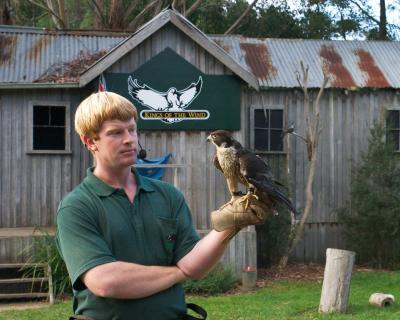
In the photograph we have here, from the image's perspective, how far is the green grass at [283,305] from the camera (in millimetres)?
9453

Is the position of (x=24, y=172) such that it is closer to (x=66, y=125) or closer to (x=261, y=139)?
(x=66, y=125)

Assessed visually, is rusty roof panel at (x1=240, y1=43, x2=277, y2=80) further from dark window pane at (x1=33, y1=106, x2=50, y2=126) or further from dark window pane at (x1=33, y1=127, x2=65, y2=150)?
dark window pane at (x1=33, y1=106, x2=50, y2=126)

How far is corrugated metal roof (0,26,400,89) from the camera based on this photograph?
13863mm

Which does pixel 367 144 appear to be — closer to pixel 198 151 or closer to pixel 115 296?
pixel 198 151

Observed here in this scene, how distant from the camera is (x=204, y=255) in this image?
288 cm

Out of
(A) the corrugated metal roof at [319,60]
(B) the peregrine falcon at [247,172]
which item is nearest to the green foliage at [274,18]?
(A) the corrugated metal roof at [319,60]

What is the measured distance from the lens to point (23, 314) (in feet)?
33.0

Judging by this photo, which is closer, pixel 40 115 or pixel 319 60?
pixel 40 115

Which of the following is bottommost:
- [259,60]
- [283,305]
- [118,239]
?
[283,305]

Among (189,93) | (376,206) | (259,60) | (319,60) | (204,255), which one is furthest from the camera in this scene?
(319,60)

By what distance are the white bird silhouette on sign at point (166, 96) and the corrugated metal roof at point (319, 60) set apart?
262 centimetres

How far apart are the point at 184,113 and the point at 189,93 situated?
15.8 inches

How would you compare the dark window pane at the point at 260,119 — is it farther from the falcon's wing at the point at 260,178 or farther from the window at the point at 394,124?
the falcon's wing at the point at 260,178

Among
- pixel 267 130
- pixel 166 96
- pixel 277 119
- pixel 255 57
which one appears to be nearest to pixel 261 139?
pixel 267 130
